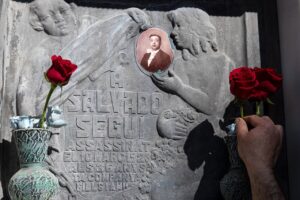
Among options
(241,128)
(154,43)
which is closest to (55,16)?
(154,43)

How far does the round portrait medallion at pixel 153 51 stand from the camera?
353 centimetres

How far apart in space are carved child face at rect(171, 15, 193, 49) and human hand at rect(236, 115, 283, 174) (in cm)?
77

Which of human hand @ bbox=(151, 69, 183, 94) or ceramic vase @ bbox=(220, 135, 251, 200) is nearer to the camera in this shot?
ceramic vase @ bbox=(220, 135, 251, 200)

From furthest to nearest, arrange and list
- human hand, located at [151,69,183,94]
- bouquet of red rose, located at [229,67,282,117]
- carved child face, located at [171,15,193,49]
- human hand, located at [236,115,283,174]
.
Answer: carved child face, located at [171,15,193,49] < human hand, located at [151,69,183,94] < bouquet of red rose, located at [229,67,282,117] < human hand, located at [236,115,283,174]

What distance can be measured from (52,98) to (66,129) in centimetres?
23

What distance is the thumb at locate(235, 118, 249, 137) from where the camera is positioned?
3.15 meters

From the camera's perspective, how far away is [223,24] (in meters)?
3.74

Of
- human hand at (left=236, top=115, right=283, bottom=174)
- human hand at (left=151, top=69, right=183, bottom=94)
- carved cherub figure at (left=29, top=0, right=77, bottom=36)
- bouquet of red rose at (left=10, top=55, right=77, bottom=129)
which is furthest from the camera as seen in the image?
human hand at (left=151, top=69, right=183, bottom=94)

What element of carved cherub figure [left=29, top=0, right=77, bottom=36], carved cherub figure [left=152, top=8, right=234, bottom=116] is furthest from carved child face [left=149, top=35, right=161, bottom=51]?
carved cherub figure [left=29, top=0, right=77, bottom=36]

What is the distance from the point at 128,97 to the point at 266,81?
95cm

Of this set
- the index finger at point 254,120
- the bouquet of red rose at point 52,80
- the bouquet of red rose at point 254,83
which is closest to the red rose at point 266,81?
the bouquet of red rose at point 254,83

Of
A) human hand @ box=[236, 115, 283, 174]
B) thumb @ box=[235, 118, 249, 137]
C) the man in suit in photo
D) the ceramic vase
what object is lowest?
the ceramic vase

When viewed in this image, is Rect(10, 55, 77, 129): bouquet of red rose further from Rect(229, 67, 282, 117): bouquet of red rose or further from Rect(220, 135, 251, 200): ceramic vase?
Rect(220, 135, 251, 200): ceramic vase

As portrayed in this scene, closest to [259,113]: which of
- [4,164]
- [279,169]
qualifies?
[279,169]
